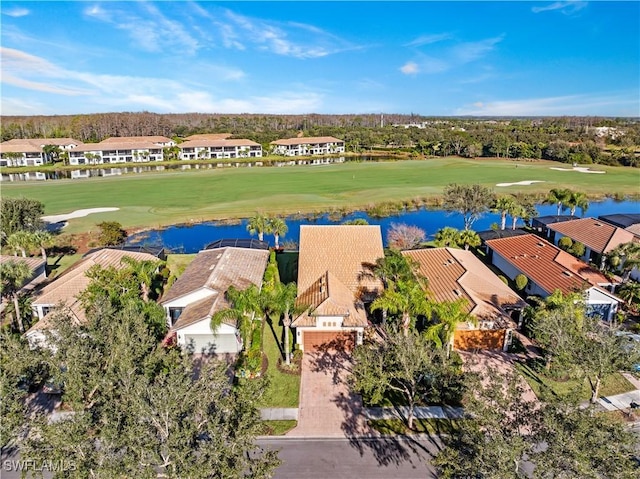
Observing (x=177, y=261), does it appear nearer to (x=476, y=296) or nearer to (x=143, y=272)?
(x=143, y=272)

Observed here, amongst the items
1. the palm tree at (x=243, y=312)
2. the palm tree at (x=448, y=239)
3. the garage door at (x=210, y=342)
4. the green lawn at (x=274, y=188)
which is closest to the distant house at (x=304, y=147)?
the green lawn at (x=274, y=188)

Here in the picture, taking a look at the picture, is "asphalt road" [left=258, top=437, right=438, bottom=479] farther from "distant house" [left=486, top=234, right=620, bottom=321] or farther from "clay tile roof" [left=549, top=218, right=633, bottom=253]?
"clay tile roof" [left=549, top=218, right=633, bottom=253]

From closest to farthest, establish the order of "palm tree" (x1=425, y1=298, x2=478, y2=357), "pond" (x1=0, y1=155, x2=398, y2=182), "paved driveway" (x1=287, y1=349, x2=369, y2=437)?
"paved driveway" (x1=287, y1=349, x2=369, y2=437)
"palm tree" (x1=425, y1=298, x2=478, y2=357)
"pond" (x1=0, y1=155, x2=398, y2=182)

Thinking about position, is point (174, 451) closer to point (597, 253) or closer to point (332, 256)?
point (332, 256)

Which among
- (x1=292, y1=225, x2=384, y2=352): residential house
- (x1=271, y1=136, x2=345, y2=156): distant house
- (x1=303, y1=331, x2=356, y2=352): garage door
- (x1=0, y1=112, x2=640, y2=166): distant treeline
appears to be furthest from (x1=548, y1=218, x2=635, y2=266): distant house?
(x1=271, y1=136, x2=345, y2=156): distant house

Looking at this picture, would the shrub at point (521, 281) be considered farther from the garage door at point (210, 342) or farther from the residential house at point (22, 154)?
the residential house at point (22, 154)
